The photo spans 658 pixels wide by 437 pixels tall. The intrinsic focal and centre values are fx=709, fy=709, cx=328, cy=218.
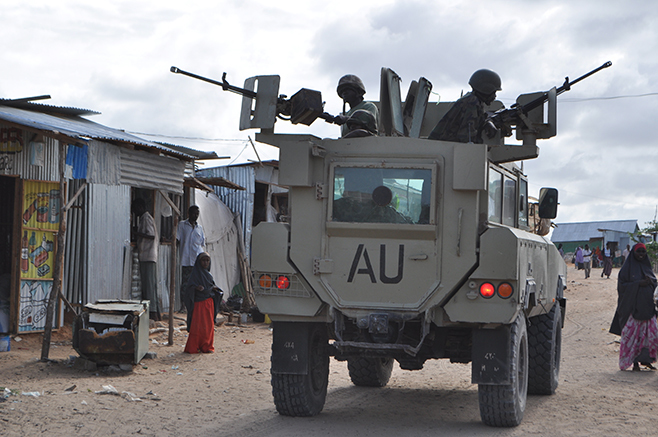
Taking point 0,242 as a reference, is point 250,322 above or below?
below

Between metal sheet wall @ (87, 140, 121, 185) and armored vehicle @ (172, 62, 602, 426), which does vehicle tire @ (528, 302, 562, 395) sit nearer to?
armored vehicle @ (172, 62, 602, 426)

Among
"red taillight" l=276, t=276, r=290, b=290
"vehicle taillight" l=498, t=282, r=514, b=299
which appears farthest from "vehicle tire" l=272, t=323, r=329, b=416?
"vehicle taillight" l=498, t=282, r=514, b=299

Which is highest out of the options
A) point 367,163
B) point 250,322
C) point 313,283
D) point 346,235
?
point 367,163

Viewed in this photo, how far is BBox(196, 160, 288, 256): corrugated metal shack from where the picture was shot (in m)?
17.3

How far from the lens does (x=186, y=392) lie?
7141 millimetres

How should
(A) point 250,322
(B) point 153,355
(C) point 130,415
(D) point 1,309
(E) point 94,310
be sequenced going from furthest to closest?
1. (A) point 250,322
2. (D) point 1,309
3. (B) point 153,355
4. (E) point 94,310
5. (C) point 130,415

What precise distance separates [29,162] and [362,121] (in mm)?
5133

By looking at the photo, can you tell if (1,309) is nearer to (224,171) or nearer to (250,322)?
(250,322)

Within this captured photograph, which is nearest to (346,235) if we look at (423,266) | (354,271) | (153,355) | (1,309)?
(354,271)

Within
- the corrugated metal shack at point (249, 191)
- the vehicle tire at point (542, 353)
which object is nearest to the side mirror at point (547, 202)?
the vehicle tire at point (542, 353)

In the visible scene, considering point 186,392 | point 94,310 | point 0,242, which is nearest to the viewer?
point 186,392

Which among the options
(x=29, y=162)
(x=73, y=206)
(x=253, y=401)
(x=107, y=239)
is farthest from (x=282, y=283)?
(x=107, y=239)

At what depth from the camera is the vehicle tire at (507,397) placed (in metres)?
5.38

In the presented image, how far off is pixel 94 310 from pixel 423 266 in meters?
4.38
